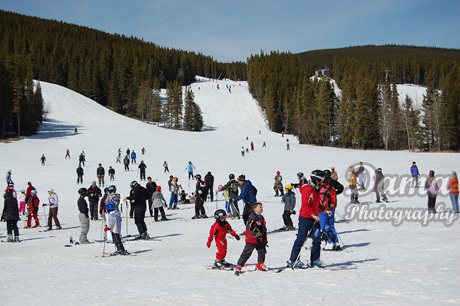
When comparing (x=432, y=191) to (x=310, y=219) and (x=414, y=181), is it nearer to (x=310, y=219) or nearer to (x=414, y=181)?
(x=310, y=219)

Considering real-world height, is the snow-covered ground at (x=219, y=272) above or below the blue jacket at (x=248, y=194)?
below

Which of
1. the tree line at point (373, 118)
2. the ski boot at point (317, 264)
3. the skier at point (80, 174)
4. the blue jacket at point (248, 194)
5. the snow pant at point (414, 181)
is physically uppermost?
the tree line at point (373, 118)

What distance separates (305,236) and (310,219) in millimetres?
317

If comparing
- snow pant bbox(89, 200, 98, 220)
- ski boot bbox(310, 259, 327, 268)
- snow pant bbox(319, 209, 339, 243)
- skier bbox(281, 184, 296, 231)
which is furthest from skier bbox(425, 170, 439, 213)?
snow pant bbox(89, 200, 98, 220)

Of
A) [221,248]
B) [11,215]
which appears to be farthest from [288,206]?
[11,215]

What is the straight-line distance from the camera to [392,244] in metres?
9.58

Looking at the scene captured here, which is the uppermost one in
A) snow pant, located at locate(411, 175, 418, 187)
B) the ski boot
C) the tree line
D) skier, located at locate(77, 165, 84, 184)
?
Answer: the tree line

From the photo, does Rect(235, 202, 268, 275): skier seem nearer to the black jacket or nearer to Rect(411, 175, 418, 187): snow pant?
the black jacket

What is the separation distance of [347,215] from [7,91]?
2273 inches

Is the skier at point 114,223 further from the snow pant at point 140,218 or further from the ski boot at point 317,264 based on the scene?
the ski boot at point 317,264

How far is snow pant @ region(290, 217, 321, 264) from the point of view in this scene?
7121mm

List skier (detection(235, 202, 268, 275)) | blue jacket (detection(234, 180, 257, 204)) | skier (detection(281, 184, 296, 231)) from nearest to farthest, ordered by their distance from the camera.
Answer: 1. skier (detection(235, 202, 268, 275))
2. blue jacket (detection(234, 180, 257, 204))
3. skier (detection(281, 184, 296, 231))

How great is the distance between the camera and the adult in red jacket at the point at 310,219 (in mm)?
7105

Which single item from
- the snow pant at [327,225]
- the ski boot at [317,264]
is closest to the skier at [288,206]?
the snow pant at [327,225]
